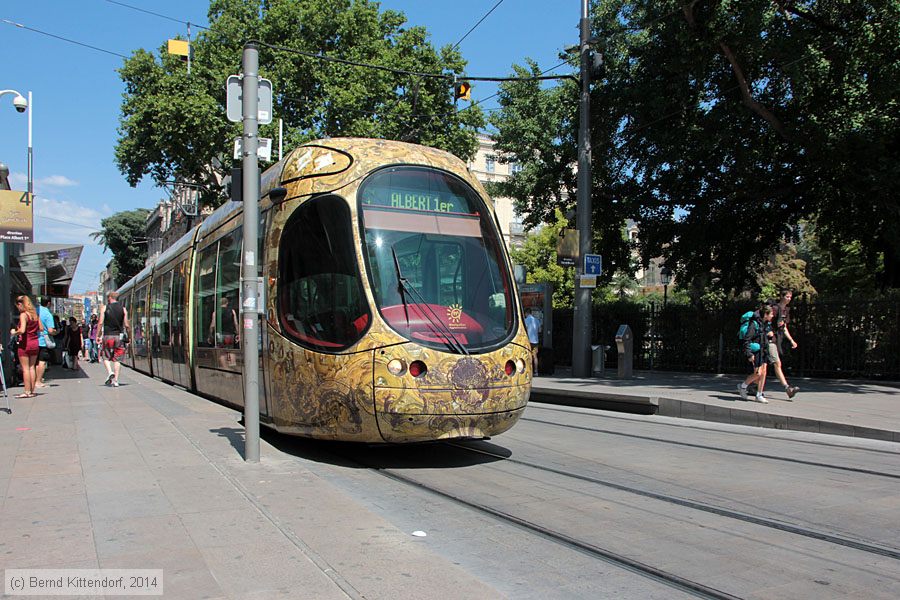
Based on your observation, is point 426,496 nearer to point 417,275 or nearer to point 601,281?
point 417,275

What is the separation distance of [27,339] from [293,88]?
18.1 metres

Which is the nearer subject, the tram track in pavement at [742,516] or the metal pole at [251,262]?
the tram track in pavement at [742,516]

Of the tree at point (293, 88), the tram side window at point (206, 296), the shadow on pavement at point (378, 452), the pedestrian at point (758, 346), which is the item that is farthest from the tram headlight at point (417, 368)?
the tree at point (293, 88)

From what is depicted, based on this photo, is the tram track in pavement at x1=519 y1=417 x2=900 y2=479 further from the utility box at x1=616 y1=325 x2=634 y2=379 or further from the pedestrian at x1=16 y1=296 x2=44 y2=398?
the pedestrian at x1=16 y1=296 x2=44 y2=398

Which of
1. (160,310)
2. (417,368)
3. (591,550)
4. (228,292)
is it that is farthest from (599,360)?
(591,550)

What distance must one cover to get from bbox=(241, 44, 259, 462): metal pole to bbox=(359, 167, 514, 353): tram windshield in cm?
103

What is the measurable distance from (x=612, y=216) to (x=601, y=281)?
3780 mm

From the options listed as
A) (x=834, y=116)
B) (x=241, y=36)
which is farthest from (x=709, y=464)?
(x=241, y=36)

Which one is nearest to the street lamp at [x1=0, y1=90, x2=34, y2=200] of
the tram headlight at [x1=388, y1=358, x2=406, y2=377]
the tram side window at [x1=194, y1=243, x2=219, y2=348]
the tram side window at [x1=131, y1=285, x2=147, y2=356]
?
the tram side window at [x1=131, y1=285, x2=147, y2=356]

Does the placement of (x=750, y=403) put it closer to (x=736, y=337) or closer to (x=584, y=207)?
(x=736, y=337)

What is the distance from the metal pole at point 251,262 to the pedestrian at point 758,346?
8.18m

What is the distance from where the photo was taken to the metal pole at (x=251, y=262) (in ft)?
21.5

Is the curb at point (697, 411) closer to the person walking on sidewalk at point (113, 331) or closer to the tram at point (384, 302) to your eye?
the tram at point (384, 302)

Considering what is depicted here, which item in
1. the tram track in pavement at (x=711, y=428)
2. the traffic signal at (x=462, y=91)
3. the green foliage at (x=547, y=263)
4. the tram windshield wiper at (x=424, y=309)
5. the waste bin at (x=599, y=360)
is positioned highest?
the traffic signal at (x=462, y=91)
